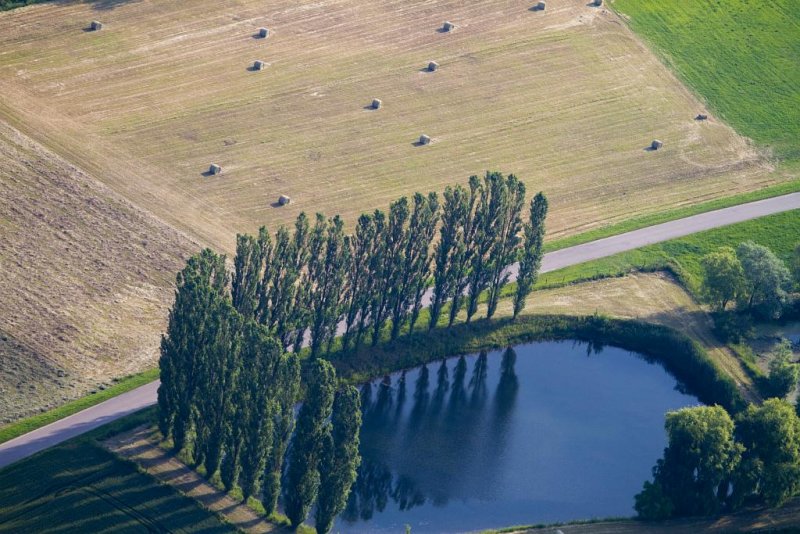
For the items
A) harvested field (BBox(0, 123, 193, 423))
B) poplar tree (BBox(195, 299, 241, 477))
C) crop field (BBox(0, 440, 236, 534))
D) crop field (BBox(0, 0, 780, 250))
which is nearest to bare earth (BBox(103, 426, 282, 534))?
crop field (BBox(0, 440, 236, 534))

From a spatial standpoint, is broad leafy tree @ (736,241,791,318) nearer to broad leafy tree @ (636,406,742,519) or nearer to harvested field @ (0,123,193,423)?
broad leafy tree @ (636,406,742,519)

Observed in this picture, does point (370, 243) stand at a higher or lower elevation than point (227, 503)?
higher

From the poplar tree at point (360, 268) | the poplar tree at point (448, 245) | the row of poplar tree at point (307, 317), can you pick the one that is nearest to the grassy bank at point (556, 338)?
the row of poplar tree at point (307, 317)

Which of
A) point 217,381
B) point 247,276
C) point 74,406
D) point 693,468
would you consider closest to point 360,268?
point 247,276

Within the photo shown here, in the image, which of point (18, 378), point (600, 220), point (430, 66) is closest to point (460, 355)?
point (600, 220)

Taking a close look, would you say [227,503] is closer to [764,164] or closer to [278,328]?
[278,328]

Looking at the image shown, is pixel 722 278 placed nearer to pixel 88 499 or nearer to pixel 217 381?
pixel 217 381
